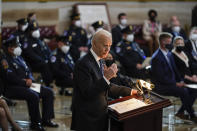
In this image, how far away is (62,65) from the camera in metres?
9.01

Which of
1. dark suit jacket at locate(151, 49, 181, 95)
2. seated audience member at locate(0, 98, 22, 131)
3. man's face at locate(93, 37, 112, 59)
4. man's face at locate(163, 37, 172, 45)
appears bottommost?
seated audience member at locate(0, 98, 22, 131)

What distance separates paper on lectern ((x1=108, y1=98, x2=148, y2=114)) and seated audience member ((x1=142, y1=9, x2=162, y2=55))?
8.64 meters

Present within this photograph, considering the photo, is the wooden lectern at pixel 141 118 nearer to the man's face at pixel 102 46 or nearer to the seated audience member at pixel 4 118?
Answer: the man's face at pixel 102 46

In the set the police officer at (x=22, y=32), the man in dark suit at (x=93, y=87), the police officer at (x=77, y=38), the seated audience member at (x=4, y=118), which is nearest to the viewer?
the man in dark suit at (x=93, y=87)

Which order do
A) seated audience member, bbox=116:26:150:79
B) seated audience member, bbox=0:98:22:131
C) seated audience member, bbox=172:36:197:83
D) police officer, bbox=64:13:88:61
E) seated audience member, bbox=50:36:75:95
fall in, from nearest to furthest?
seated audience member, bbox=0:98:22:131
seated audience member, bbox=172:36:197:83
seated audience member, bbox=50:36:75:95
seated audience member, bbox=116:26:150:79
police officer, bbox=64:13:88:61

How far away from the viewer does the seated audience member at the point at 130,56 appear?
9.99m

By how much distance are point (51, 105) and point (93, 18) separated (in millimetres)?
6563

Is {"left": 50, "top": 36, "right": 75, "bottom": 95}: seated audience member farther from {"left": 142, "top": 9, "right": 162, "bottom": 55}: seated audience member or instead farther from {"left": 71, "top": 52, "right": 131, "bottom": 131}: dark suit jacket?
{"left": 142, "top": 9, "right": 162, "bottom": 55}: seated audience member

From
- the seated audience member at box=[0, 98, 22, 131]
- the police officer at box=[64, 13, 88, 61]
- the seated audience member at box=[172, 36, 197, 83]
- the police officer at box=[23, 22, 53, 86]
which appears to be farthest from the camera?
the police officer at box=[64, 13, 88, 61]

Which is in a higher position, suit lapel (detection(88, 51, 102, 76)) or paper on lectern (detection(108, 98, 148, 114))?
suit lapel (detection(88, 51, 102, 76))

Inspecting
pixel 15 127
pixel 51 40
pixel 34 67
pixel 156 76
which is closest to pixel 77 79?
pixel 15 127

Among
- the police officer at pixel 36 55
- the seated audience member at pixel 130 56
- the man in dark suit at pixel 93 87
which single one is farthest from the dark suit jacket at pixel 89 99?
the seated audience member at pixel 130 56

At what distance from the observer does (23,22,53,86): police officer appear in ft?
31.4

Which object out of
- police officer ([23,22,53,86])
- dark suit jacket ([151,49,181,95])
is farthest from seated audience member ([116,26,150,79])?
dark suit jacket ([151,49,181,95])
